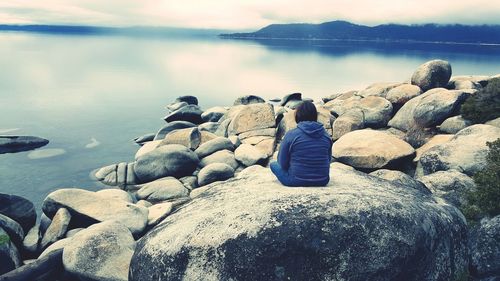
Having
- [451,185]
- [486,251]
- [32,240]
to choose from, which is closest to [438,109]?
[451,185]

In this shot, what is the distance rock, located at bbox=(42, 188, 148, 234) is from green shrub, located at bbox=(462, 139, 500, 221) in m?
10.3

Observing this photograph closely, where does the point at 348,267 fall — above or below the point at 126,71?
above

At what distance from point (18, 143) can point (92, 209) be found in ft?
55.9

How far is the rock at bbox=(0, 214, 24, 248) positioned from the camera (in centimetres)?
1330

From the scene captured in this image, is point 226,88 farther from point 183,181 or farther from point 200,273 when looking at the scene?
point 200,273

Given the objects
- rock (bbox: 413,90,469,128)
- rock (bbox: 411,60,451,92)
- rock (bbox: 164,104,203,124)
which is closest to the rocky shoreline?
rock (bbox: 413,90,469,128)

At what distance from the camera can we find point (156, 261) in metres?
8.09

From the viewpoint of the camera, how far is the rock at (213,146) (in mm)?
23812

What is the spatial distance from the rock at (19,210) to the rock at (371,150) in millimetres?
12997

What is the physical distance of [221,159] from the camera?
2270 cm

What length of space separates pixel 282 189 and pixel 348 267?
2.15 m

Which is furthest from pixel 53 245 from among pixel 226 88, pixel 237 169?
pixel 226 88

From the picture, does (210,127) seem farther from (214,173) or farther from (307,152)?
(307,152)

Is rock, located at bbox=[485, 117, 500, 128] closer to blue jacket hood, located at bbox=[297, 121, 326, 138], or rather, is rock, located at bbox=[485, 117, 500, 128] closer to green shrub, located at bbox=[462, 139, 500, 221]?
green shrub, located at bbox=[462, 139, 500, 221]
